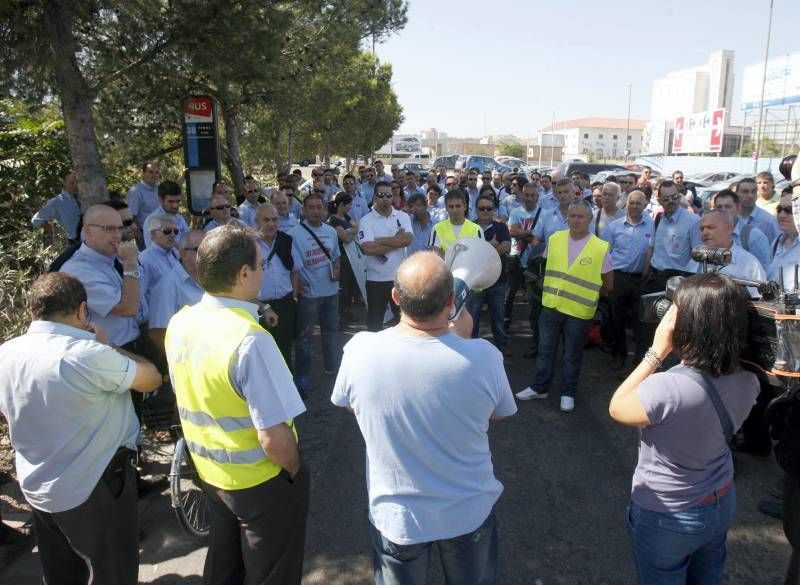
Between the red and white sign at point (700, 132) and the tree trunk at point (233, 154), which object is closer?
the tree trunk at point (233, 154)

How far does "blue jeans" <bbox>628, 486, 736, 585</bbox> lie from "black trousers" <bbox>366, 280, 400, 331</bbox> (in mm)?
3906

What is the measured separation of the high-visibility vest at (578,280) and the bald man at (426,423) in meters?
3.00

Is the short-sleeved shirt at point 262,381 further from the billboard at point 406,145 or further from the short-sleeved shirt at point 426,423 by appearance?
the billboard at point 406,145

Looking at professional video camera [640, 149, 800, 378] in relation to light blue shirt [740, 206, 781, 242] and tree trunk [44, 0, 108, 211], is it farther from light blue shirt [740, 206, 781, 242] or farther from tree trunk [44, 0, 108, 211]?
tree trunk [44, 0, 108, 211]

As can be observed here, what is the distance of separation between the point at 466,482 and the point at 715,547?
1.02 meters

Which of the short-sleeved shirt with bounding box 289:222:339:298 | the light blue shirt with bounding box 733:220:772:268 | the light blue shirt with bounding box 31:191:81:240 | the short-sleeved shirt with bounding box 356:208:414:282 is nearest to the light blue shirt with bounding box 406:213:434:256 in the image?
the short-sleeved shirt with bounding box 356:208:414:282

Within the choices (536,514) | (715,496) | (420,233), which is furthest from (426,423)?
(420,233)

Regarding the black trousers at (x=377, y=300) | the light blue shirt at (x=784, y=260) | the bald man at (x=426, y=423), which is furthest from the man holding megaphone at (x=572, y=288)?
the bald man at (x=426, y=423)

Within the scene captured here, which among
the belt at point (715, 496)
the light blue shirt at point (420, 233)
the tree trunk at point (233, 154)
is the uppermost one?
the tree trunk at point (233, 154)

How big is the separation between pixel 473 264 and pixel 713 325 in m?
1.17

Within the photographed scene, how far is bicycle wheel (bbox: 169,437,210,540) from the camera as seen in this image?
9.54 feet

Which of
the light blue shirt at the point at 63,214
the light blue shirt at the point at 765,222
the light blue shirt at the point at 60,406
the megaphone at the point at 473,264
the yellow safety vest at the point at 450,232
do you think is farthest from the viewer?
the light blue shirt at the point at 63,214

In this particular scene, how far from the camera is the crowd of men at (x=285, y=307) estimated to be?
1.99 metres

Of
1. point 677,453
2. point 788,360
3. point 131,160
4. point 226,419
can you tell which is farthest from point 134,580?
point 131,160
